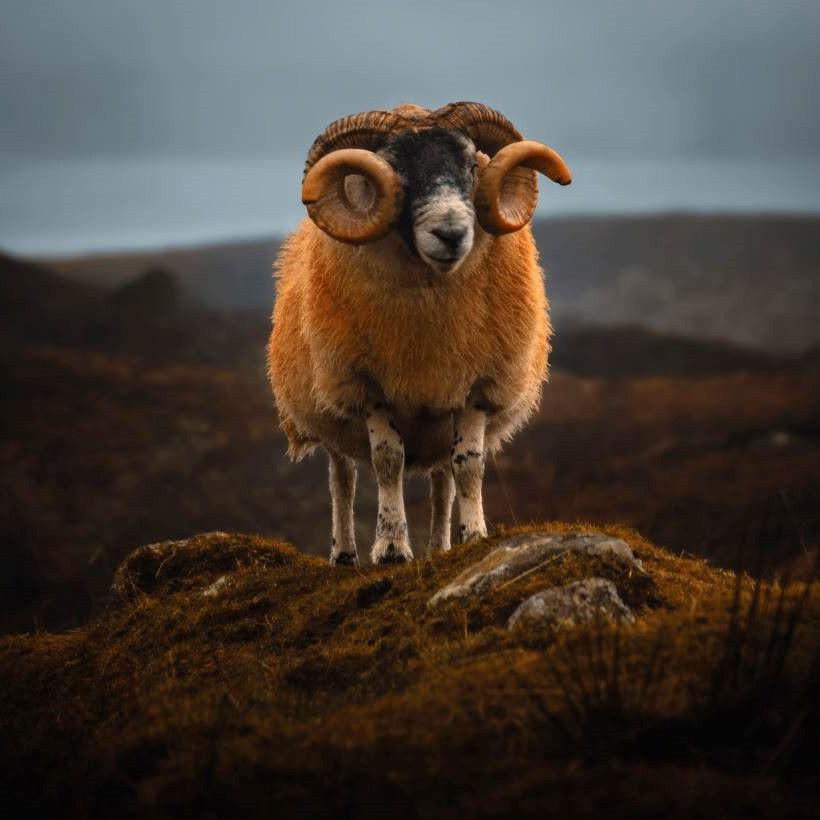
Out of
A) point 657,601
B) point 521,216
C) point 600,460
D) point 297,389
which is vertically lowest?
point 600,460

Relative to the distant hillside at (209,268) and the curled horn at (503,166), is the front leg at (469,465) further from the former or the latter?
the distant hillside at (209,268)

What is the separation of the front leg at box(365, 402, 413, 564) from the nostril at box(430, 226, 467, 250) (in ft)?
6.14

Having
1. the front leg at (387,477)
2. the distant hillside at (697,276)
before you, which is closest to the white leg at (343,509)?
the front leg at (387,477)

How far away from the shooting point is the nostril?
7225mm

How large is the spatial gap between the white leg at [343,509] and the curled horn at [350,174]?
3.01 meters

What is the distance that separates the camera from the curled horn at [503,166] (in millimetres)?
7812

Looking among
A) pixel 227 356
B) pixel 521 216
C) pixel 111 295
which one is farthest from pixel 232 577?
pixel 111 295

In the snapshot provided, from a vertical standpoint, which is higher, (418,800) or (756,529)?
(418,800)

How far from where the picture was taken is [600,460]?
94.4 feet

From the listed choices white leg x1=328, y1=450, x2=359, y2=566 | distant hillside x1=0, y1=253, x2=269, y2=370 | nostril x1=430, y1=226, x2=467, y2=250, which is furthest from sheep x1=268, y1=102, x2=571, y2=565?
distant hillside x1=0, y1=253, x2=269, y2=370

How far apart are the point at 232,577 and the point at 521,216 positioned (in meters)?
4.03

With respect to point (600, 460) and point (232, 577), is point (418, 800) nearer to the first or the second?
point (232, 577)

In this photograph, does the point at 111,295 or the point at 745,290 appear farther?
the point at 745,290

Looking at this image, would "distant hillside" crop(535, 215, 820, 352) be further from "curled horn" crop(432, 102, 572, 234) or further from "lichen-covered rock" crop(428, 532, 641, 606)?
"lichen-covered rock" crop(428, 532, 641, 606)
